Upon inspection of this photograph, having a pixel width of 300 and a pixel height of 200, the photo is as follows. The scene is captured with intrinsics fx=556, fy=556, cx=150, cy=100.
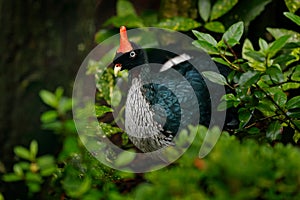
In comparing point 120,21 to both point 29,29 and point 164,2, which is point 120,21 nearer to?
point 164,2

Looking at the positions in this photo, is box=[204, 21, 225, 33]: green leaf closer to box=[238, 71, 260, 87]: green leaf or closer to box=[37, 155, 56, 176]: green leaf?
box=[238, 71, 260, 87]: green leaf

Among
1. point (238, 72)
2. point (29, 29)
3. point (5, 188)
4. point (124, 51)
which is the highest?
point (29, 29)

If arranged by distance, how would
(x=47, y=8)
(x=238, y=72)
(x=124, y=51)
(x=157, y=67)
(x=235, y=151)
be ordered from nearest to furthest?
(x=235, y=151) < (x=238, y=72) < (x=124, y=51) < (x=157, y=67) < (x=47, y=8)

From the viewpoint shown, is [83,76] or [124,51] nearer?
[124,51]

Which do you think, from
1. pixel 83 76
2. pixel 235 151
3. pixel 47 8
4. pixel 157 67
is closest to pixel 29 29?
pixel 47 8

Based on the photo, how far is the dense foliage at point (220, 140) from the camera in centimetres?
95

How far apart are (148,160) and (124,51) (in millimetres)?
425

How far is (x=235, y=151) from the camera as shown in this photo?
94 cm

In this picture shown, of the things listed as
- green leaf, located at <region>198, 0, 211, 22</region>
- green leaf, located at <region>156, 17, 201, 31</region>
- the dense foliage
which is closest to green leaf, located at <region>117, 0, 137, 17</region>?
the dense foliage

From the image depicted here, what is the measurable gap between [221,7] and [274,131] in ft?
3.39

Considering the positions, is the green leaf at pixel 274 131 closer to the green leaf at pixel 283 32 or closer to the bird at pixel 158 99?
the bird at pixel 158 99

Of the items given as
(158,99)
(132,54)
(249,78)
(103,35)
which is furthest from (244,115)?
(103,35)

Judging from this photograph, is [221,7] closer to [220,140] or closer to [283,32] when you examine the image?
[283,32]

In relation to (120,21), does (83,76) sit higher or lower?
lower
